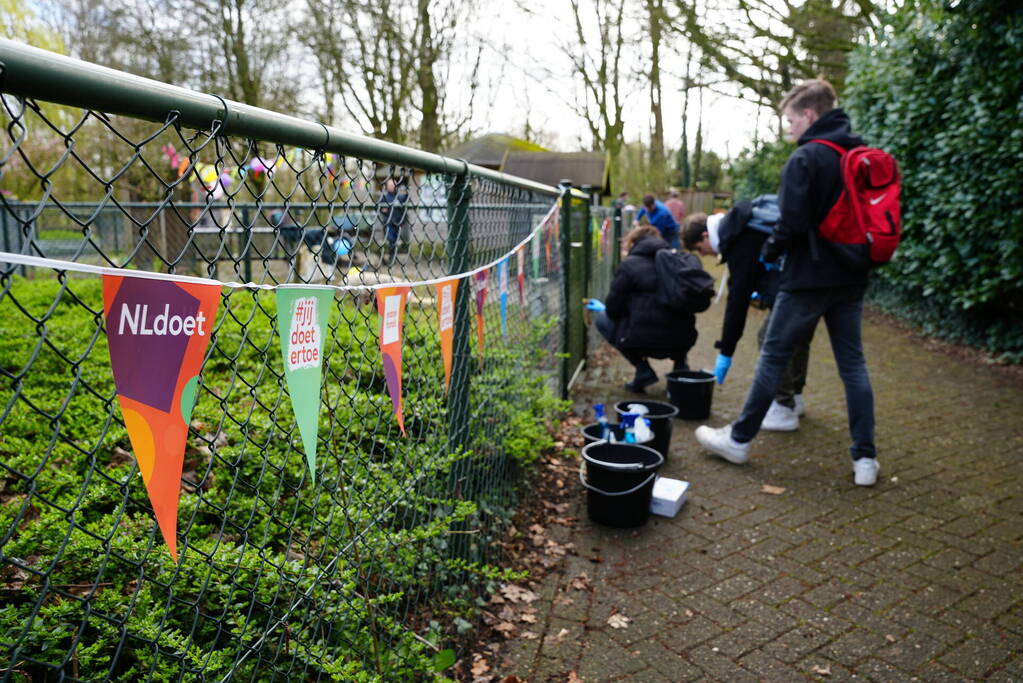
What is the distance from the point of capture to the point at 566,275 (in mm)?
5805

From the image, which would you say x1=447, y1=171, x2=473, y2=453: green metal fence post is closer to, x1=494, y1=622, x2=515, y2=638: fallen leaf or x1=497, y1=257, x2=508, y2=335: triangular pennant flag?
x1=497, y1=257, x2=508, y2=335: triangular pennant flag

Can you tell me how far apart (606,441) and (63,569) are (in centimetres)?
271

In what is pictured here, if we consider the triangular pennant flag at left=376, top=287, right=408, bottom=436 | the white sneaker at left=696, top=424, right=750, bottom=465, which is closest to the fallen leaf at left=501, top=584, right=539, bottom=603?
the triangular pennant flag at left=376, top=287, right=408, bottom=436

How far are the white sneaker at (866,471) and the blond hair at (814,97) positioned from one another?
6.78 ft

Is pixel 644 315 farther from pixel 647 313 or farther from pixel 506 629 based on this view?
pixel 506 629

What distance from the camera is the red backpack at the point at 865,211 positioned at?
12.8 ft

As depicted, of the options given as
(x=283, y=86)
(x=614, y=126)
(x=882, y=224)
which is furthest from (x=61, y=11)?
(x=882, y=224)

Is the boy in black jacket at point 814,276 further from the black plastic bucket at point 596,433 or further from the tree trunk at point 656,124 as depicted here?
the tree trunk at point 656,124

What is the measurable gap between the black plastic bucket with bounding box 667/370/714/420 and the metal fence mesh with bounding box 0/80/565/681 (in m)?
1.40

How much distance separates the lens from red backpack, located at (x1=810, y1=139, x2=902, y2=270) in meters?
3.90

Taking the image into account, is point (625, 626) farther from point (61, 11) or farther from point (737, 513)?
point (61, 11)

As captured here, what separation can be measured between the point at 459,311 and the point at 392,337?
86cm

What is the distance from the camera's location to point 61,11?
16656 millimetres

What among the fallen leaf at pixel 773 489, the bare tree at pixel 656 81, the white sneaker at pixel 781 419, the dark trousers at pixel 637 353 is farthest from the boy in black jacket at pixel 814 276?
the bare tree at pixel 656 81
